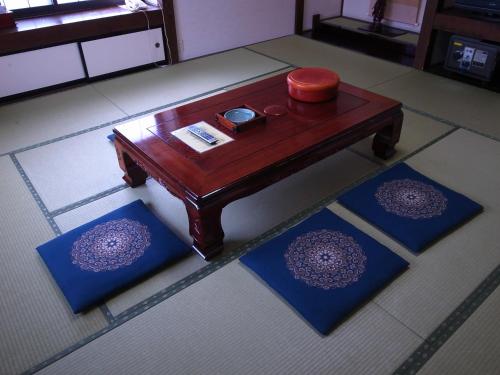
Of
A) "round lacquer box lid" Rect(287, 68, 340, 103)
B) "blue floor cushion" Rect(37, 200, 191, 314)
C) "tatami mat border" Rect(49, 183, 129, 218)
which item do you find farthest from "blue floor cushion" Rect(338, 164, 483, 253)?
"tatami mat border" Rect(49, 183, 129, 218)

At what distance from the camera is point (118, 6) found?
163 inches

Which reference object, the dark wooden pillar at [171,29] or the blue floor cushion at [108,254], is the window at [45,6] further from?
the blue floor cushion at [108,254]

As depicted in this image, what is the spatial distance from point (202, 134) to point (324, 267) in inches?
35.4

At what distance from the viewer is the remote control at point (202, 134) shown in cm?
208

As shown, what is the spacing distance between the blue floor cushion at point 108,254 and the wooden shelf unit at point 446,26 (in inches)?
125

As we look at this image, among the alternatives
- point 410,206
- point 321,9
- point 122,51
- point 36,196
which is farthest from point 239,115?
point 321,9

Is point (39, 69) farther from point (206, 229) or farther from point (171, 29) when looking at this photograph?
point (206, 229)

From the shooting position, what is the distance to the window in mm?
3725

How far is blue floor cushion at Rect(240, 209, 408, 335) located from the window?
3283mm

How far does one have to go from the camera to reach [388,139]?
260 cm

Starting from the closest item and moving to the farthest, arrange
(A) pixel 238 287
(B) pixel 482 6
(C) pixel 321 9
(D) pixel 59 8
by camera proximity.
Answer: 1. (A) pixel 238 287
2. (B) pixel 482 6
3. (D) pixel 59 8
4. (C) pixel 321 9

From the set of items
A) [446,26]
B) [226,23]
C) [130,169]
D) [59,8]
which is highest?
[59,8]

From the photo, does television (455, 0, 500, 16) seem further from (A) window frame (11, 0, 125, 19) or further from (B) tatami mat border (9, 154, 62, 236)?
(B) tatami mat border (9, 154, 62, 236)

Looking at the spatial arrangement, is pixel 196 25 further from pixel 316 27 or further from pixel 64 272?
pixel 64 272
